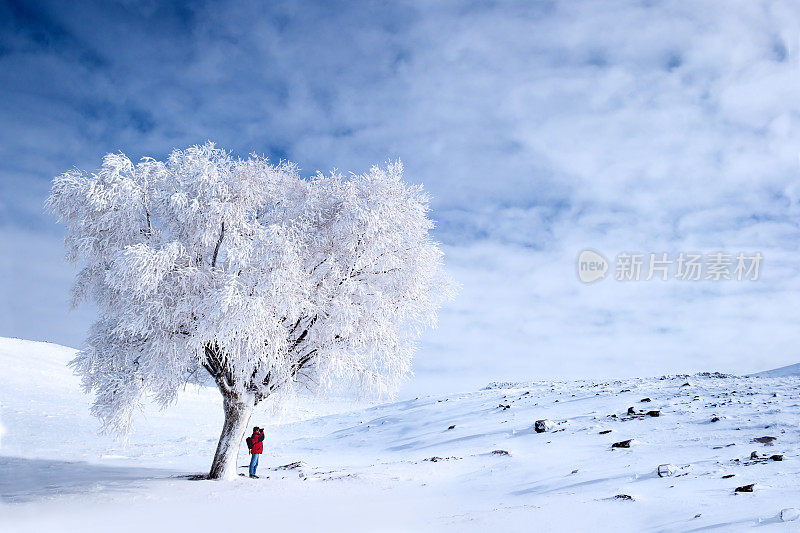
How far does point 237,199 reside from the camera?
16.9m

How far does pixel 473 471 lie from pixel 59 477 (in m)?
16.0

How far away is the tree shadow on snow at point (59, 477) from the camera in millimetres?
15805

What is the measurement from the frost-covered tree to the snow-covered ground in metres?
2.82

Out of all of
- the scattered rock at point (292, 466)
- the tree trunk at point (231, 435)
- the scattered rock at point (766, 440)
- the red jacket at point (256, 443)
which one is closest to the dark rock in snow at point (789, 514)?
the scattered rock at point (766, 440)

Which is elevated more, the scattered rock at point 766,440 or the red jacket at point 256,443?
the red jacket at point 256,443

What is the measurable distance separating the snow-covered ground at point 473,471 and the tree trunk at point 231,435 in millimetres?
818

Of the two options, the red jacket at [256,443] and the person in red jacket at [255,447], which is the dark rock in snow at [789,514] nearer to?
the person in red jacket at [255,447]

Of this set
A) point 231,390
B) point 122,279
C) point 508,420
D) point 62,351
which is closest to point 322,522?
point 231,390

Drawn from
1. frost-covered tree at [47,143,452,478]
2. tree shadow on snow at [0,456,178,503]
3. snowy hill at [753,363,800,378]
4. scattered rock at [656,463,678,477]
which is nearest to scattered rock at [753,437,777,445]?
scattered rock at [656,463,678,477]

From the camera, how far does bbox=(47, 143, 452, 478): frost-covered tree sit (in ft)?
50.8

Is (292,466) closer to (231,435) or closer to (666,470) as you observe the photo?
(231,435)

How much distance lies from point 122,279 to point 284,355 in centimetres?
561

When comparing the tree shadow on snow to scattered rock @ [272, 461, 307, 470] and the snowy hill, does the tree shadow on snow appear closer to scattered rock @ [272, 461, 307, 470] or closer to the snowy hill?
scattered rock @ [272, 461, 307, 470]

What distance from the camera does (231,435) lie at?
17516 mm
